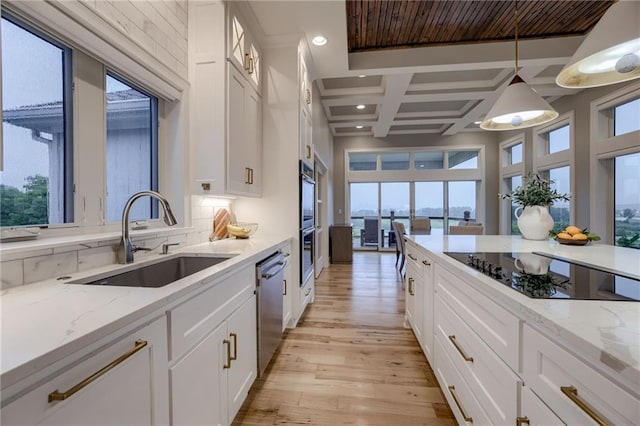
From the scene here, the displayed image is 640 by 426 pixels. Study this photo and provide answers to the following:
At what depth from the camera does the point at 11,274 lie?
1.01m

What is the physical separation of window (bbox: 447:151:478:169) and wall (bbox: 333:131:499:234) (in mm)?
257

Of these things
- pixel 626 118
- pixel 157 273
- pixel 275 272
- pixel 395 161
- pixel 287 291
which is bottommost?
pixel 287 291

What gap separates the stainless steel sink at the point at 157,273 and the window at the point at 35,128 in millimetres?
398

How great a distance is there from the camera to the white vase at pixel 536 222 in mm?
2307

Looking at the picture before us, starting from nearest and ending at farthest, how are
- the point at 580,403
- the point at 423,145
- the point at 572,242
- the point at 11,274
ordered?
the point at 580,403, the point at 11,274, the point at 572,242, the point at 423,145

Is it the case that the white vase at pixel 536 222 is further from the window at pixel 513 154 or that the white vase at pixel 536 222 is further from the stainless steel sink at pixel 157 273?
the window at pixel 513 154

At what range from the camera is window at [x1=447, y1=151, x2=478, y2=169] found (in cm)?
732

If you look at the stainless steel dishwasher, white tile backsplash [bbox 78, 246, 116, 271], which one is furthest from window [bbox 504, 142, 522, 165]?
white tile backsplash [bbox 78, 246, 116, 271]

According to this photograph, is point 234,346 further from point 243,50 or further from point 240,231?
point 243,50

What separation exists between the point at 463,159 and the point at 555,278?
7055 mm

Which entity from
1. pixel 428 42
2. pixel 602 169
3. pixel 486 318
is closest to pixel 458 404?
pixel 486 318

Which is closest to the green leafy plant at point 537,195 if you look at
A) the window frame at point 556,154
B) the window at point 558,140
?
the window frame at point 556,154

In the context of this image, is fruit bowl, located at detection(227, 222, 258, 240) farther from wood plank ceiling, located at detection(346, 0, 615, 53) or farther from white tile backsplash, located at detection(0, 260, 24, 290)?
wood plank ceiling, located at detection(346, 0, 615, 53)

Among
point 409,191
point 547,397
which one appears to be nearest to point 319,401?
Answer: point 547,397
